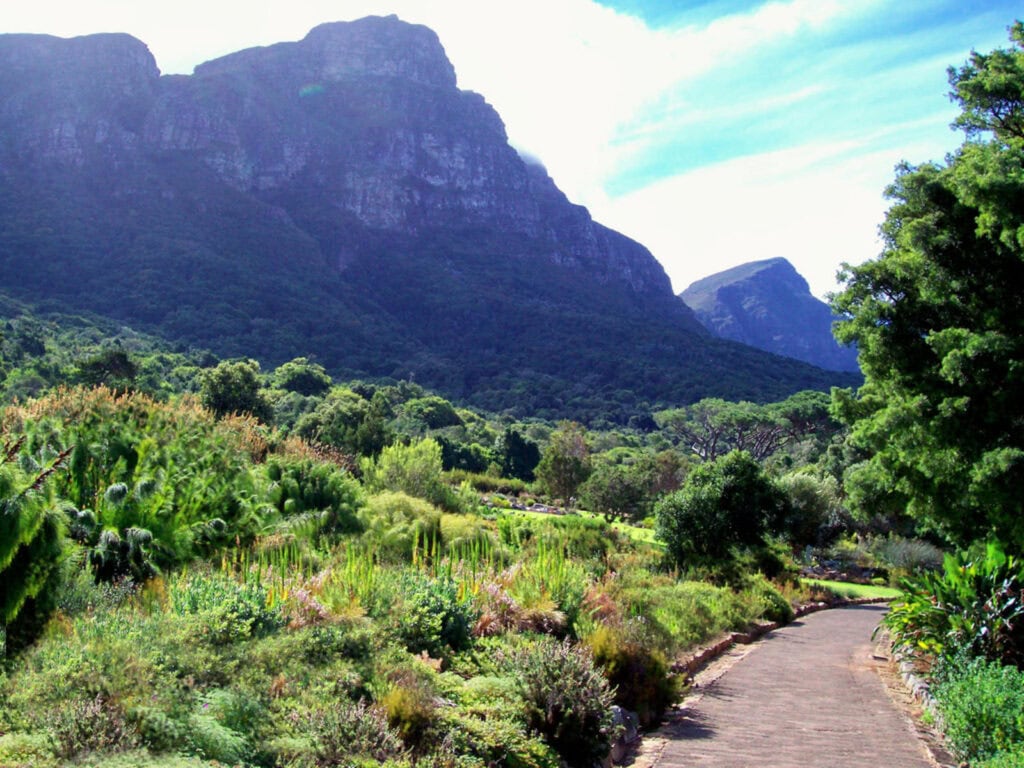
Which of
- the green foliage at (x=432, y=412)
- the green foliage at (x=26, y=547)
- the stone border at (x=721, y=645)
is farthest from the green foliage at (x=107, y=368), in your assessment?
the green foliage at (x=26, y=547)

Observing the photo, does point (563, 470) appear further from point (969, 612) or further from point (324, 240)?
point (324, 240)

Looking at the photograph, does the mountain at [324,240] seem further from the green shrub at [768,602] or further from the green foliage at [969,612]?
the green foliage at [969,612]

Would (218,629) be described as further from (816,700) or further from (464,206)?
(464,206)

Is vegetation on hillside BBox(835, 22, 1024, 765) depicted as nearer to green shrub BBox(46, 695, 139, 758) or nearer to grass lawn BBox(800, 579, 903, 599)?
green shrub BBox(46, 695, 139, 758)

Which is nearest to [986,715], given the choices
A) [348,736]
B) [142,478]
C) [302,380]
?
[348,736]

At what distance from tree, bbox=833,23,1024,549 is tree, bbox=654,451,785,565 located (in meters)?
7.72

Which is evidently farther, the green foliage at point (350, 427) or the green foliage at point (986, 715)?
the green foliage at point (350, 427)

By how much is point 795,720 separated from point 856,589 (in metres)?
22.6

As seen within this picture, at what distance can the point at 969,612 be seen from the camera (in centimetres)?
980

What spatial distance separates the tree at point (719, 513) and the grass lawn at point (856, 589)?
4.12 meters

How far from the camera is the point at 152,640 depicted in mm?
5910

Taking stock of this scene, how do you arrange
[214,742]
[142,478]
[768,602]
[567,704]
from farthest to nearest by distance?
1. [768,602]
2. [142,478]
3. [567,704]
4. [214,742]

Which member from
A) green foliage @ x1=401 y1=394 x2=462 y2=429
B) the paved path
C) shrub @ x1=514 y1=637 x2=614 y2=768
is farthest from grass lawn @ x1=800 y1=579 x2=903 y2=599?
green foliage @ x1=401 y1=394 x2=462 y2=429

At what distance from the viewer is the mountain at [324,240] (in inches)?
4166
